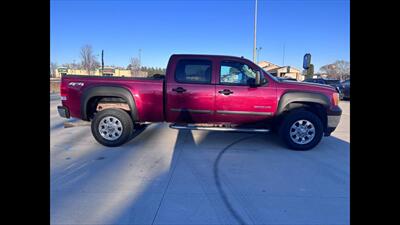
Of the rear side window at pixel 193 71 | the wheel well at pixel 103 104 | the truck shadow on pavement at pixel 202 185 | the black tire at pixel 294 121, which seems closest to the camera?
the truck shadow on pavement at pixel 202 185

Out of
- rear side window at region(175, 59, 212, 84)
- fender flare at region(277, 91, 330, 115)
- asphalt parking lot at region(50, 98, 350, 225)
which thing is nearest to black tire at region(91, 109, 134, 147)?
asphalt parking lot at region(50, 98, 350, 225)

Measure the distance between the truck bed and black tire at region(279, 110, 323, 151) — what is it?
104 inches

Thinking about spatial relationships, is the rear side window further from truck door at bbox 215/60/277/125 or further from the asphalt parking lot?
the asphalt parking lot

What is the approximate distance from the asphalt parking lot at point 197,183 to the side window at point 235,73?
4.72 feet

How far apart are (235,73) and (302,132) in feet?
6.19

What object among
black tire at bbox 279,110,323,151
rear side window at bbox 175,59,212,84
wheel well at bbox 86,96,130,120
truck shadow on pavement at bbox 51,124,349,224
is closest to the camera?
truck shadow on pavement at bbox 51,124,349,224

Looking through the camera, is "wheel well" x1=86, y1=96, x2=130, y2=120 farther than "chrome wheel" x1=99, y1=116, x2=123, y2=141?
Yes

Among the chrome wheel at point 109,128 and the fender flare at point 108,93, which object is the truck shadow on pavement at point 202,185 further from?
the fender flare at point 108,93

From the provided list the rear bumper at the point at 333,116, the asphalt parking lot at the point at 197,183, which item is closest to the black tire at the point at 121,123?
the asphalt parking lot at the point at 197,183

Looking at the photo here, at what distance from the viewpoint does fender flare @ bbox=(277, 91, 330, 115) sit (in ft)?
17.5

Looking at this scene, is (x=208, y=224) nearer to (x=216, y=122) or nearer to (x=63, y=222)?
(x=63, y=222)

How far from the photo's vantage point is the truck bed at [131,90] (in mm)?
5402
